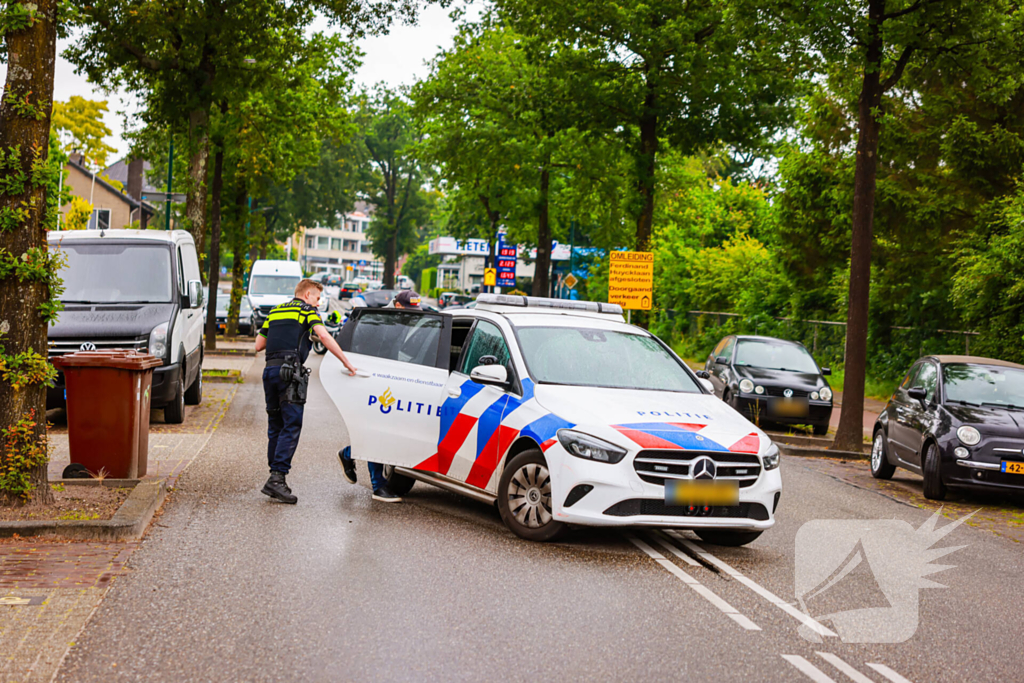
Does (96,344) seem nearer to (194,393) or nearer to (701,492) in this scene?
(194,393)

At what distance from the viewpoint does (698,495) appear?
750cm

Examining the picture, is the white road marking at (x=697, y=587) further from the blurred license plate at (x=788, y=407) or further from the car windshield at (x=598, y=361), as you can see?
the blurred license plate at (x=788, y=407)

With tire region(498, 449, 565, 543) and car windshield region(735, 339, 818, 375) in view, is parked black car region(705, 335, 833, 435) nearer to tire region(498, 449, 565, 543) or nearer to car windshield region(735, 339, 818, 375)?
car windshield region(735, 339, 818, 375)

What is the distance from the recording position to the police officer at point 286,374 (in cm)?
897

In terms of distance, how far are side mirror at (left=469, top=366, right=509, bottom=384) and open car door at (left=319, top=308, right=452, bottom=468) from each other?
0.73 metres

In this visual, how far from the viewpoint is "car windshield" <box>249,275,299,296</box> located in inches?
1564

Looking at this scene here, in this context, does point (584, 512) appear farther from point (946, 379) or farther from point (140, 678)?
point (946, 379)

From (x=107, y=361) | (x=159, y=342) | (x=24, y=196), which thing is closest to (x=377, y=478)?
(x=107, y=361)

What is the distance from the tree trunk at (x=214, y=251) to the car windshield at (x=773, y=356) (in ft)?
50.8

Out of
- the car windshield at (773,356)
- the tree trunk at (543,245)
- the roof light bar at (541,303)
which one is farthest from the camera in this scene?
the tree trunk at (543,245)

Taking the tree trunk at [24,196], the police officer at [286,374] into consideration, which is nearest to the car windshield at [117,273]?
the police officer at [286,374]

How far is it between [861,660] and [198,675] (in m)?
3.22

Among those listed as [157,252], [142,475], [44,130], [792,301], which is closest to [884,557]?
[142,475]

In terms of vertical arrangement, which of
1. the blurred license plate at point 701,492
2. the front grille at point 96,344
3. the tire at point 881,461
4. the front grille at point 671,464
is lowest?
the tire at point 881,461
